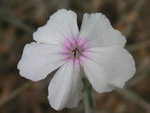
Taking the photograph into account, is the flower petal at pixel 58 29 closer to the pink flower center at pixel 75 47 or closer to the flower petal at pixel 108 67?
the pink flower center at pixel 75 47

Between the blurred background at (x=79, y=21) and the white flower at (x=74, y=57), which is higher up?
the white flower at (x=74, y=57)

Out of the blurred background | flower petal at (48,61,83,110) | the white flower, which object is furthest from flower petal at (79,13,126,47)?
the blurred background

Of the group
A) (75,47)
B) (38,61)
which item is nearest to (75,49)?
(75,47)

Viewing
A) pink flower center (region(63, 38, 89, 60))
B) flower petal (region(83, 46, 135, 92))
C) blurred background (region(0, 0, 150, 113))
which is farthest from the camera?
blurred background (region(0, 0, 150, 113))

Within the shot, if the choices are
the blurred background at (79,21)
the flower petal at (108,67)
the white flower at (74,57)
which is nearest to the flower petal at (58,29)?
the white flower at (74,57)

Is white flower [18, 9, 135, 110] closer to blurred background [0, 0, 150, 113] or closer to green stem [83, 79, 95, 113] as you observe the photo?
green stem [83, 79, 95, 113]

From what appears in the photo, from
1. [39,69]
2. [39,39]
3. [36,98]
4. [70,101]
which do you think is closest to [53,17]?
[39,39]
